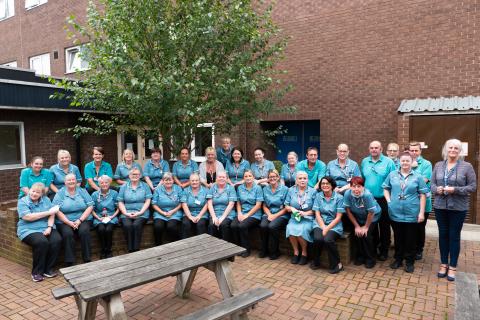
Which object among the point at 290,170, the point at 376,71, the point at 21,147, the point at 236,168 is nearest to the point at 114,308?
the point at 236,168

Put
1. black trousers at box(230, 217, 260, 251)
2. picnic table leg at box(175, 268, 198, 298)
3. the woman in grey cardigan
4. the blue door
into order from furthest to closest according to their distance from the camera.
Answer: the blue door
black trousers at box(230, 217, 260, 251)
the woman in grey cardigan
picnic table leg at box(175, 268, 198, 298)

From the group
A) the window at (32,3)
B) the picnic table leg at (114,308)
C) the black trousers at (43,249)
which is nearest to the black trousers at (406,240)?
the picnic table leg at (114,308)

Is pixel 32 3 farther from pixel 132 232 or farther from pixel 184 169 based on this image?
pixel 132 232

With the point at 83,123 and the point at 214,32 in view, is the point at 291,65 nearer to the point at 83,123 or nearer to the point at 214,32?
the point at 214,32

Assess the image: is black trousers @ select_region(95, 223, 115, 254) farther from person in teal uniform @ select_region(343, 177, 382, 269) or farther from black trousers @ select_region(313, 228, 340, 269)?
person in teal uniform @ select_region(343, 177, 382, 269)

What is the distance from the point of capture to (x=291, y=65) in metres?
9.52

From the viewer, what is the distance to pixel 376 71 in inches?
333

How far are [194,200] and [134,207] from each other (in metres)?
0.94

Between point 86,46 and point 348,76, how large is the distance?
588cm

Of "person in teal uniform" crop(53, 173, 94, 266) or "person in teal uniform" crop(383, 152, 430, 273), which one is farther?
"person in teal uniform" crop(53, 173, 94, 266)

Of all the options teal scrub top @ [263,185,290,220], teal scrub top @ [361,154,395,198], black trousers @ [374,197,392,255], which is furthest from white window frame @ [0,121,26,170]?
black trousers @ [374,197,392,255]

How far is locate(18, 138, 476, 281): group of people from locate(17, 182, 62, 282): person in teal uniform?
14 mm

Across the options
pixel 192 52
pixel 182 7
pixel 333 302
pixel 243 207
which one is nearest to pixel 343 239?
pixel 333 302

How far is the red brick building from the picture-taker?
7426 mm
